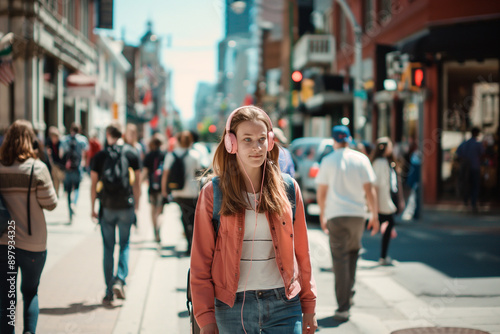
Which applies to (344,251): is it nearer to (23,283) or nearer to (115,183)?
(115,183)

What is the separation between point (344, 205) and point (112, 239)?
8.23 ft

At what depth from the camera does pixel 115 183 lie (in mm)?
6332

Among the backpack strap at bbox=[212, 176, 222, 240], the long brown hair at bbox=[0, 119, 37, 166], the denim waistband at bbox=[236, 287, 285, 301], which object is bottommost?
the denim waistband at bbox=[236, 287, 285, 301]

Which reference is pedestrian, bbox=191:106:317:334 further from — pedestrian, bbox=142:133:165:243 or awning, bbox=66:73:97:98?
awning, bbox=66:73:97:98

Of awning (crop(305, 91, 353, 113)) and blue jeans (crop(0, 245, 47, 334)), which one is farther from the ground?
awning (crop(305, 91, 353, 113))

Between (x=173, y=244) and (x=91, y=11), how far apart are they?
22380 millimetres

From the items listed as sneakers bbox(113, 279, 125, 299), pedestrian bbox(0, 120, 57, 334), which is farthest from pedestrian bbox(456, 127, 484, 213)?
pedestrian bbox(0, 120, 57, 334)

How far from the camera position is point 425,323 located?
5.62 meters

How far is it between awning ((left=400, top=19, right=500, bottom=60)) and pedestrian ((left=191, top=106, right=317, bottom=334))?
1380 centimetres

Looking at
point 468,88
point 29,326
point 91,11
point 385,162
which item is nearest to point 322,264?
point 385,162

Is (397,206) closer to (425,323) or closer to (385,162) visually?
(385,162)

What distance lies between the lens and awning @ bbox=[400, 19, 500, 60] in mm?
15773

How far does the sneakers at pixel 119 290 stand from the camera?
6.25 m

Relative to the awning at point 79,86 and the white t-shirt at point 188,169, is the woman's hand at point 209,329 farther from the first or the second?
the awning at point 79,86
